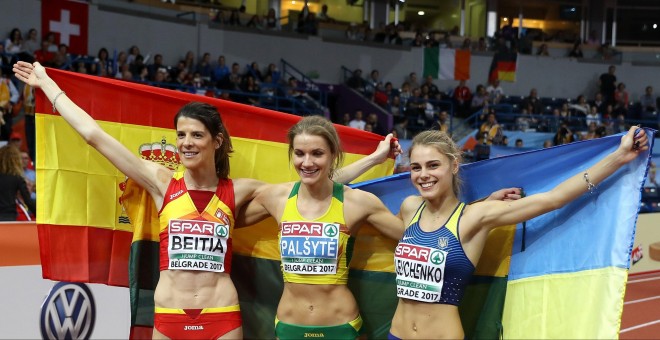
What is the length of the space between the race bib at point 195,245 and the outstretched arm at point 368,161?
2.82 ft

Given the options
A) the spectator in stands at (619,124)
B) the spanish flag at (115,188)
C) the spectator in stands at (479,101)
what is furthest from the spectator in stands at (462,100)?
the spanish flag at (115,188)


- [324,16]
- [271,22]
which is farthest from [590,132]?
[324,16]

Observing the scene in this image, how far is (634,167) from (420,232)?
116cm

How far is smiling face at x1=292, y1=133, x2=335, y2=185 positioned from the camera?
4.22 meters

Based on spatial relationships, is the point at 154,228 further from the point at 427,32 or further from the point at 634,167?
the point at 427,32

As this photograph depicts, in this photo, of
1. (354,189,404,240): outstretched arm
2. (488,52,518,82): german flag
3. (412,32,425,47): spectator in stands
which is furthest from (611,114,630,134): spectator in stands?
(354,189,404,240): outstretched arm

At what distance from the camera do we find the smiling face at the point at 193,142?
435 centimetres

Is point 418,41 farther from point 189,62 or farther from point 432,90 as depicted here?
point 189,62

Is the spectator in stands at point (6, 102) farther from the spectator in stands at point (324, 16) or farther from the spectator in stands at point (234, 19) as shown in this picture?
the spectator in stands at point (324, 16)

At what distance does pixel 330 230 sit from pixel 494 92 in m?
18.6

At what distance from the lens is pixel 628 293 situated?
354 inches

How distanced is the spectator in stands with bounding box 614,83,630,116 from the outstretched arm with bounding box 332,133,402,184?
1887 centimetres

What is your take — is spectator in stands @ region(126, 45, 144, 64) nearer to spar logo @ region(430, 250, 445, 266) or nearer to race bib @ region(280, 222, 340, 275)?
race bib @ region(280, 222, 340, 275)

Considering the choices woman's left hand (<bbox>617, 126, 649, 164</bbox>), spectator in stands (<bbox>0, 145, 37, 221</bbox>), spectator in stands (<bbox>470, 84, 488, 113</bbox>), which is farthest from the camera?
spectator in stands (<bbox>470, 84, 488, 113</bbox>)
